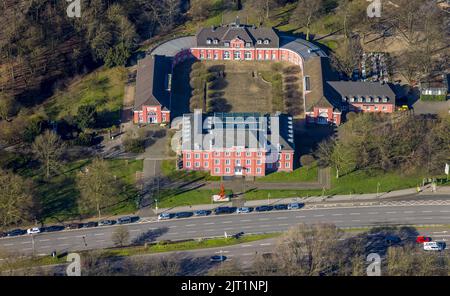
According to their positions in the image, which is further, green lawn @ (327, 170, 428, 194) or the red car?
green lawn @ (327, 170, 428, 194)

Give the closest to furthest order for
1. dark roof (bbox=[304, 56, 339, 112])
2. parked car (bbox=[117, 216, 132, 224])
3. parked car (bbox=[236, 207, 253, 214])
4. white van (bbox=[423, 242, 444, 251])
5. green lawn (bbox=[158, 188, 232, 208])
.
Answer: white van (bbox=[423, 242, 444, 251]) < parked car (bbox=[117, 216, 132, 224]) < parked car (bbox=[236, 207, 253, 214]) < green lawn (bbox=[158, 188, 232, 208]) < dark roof (bbox=[304, 56, 339, 112])

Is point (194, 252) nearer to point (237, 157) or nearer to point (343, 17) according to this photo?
point (237, 157)

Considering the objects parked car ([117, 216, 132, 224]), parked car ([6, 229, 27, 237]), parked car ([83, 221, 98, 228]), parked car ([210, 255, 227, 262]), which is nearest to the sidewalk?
parked car ([117, 216, 132, 224])

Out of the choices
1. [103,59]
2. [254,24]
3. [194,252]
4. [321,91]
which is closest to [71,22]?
[103,59]

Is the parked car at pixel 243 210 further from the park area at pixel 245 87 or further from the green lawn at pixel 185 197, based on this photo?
the park area at pixel 245 87

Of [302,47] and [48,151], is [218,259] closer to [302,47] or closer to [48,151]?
[48,151]

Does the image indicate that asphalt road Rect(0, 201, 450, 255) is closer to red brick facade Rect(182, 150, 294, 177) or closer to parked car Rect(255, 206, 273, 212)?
parked car Rect(255, 206, 273, 212)

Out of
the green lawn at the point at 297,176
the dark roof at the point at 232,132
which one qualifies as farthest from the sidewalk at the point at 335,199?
the dark roof at the point at 232,132
